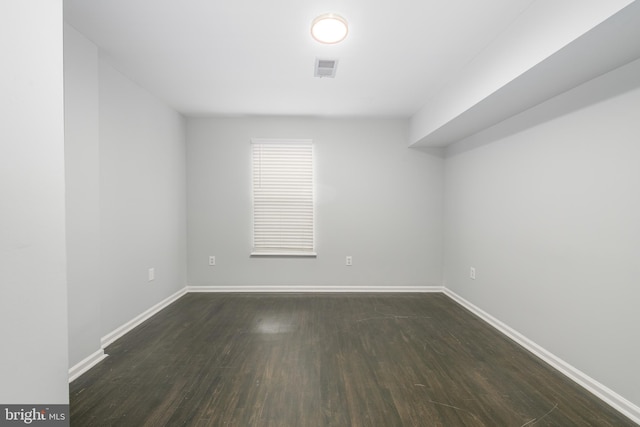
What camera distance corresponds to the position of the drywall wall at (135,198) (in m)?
2.34

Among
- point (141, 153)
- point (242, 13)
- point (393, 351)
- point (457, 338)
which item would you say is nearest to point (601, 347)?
point (457, 338)

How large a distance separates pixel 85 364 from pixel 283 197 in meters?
2.65

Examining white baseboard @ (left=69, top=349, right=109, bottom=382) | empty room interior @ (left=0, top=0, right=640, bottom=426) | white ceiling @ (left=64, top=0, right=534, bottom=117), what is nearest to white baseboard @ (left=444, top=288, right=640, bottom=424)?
empty room interior @ (left=0, top=0, right=640, bottom=426)

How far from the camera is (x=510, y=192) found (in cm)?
258

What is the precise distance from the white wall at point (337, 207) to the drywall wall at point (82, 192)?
5.56 feet

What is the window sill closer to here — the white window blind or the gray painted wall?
the white window blind

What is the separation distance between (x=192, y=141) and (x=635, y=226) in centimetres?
454

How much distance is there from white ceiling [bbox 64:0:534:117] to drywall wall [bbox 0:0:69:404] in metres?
1.06

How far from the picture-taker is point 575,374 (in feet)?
6.16

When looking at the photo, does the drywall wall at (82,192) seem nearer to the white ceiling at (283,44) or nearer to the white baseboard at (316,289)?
Answer: the white ceiling at (283,44)

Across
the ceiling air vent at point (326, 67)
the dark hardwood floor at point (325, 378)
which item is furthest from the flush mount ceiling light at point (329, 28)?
the dark hardwood floor at point (325, 378)

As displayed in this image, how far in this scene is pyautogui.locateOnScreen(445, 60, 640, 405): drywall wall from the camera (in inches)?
63.5

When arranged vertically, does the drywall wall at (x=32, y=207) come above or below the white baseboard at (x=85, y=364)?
above

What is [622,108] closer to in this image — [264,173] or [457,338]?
[457,338]
